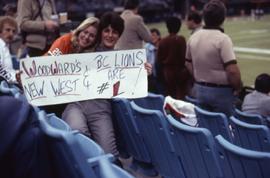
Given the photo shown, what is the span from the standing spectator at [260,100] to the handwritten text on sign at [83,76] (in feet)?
4.19

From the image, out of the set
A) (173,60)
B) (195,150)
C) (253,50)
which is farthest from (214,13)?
(253,50)

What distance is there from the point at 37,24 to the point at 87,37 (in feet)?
4.14

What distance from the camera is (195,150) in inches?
98.3

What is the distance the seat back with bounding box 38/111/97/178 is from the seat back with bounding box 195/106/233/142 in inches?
60.7

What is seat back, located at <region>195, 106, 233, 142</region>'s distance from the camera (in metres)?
3.17

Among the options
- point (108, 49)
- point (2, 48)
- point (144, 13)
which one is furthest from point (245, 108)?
point (144, 13)

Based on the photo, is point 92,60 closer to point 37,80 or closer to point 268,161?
point 37,80

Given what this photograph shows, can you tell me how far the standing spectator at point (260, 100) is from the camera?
4.19 meters

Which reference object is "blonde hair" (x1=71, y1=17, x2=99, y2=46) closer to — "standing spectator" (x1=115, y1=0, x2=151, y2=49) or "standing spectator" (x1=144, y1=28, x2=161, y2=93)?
"standing spectator" (x1=115, y1=0, x2=151, y2=49)

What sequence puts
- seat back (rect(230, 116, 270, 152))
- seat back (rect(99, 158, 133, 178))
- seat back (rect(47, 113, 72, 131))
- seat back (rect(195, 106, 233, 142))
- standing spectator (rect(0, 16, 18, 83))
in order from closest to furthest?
1. seat back (rect(99, 158, 133, 178))
2. seat back (rect(47, 113, 72, 131))
3. seat back (rect(230, 116, 270, 152))
4. seat back (rect(195, 106, 233, 142))
5. standing spectator (rect(0, 16, 18, 83))

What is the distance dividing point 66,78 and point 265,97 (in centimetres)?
188

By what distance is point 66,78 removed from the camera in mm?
3398

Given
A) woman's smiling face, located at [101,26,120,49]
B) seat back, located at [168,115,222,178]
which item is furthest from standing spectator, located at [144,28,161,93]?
seat back, located at [168,115,222,178]

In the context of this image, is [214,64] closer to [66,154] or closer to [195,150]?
[195,150]
